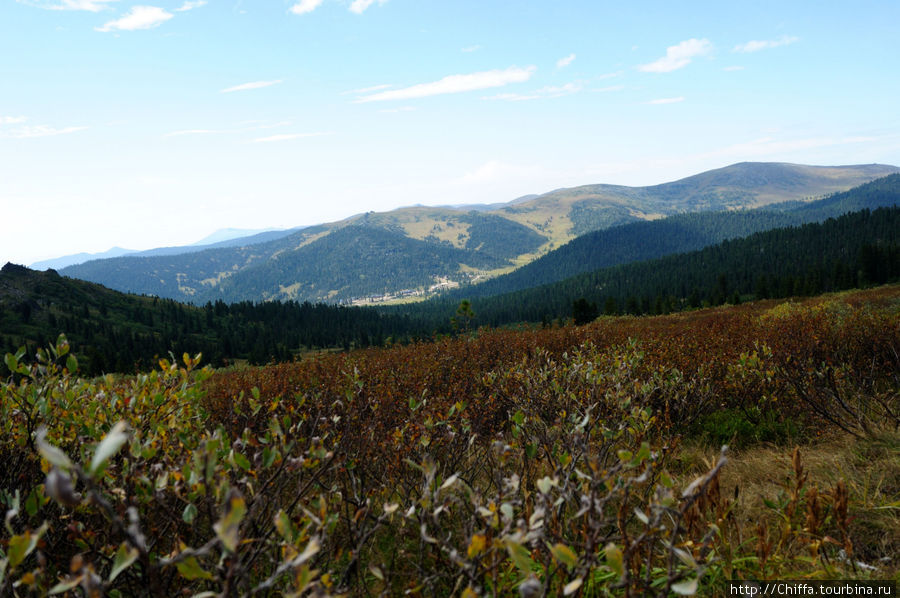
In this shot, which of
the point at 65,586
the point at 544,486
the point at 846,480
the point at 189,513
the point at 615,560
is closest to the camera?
the point at 65,586

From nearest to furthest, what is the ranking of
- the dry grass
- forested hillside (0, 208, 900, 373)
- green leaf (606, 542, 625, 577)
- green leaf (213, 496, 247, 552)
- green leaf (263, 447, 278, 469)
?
green leaf (213, 496, 247, 552)
green leaf (606, 542, 625, 577)
green leaf (263, 447, 278, 469)
the dry grass
forested hillside (0, 208, 900, 373)

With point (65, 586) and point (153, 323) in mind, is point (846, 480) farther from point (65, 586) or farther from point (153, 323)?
point (153, 323)

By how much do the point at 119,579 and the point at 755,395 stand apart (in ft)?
32.7

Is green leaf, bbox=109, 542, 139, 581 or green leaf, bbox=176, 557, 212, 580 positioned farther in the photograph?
green leaf, bbox=176, 557, 212, 580

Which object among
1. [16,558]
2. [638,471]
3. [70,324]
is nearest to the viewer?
[16,558]

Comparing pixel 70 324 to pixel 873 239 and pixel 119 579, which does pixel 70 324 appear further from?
pixel 873 239

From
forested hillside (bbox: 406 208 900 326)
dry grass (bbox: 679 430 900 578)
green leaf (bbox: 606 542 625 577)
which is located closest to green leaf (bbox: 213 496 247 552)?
green leaf (bbox: 606 542 625 577)

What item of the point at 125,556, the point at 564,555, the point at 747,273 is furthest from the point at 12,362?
the point at 747,273

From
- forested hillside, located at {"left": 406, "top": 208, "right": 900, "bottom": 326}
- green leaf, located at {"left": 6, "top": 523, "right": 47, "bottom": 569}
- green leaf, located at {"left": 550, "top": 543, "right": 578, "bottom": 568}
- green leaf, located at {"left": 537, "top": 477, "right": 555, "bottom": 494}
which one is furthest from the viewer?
forested hillside, located at {"left": 406, "top": 208, "right": 900, "bottom": 326}

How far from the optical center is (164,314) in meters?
132

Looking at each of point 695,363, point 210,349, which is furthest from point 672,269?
point 695,363

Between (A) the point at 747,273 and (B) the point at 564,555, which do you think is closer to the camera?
(B) the point at 564,555

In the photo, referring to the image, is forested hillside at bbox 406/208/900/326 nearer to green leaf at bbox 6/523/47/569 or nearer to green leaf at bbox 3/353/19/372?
green leaf at bbox 3/353/19/372

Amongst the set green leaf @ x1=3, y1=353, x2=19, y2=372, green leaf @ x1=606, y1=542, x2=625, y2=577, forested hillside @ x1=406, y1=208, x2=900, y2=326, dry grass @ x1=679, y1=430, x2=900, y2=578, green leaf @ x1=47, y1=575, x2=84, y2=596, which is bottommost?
forested hillside @ x1=406, y1=208, x2=900, y2=326
